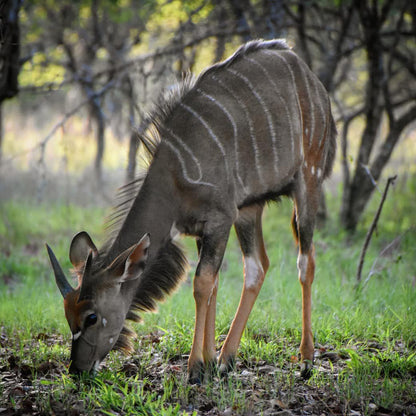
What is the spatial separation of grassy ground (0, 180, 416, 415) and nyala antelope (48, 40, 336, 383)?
0.19 metres

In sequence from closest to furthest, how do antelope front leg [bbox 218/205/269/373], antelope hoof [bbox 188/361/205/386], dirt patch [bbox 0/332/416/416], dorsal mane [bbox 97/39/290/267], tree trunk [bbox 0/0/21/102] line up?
dirt patch [bbox 0/332/416/416]
antelope hoof [bbox 188/361/205/386]
dorsal mane [bbox 97/39/290/267]
antelope front leg [bbox 218/205/269/373]
tree trunk [bbox 0/0/21/102]

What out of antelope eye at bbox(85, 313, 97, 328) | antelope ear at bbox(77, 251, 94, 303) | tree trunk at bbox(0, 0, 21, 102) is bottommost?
antelope eye at bbox(85, 313, 97, 328)

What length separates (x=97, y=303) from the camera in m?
3.14

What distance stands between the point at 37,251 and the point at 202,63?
15.0 ft

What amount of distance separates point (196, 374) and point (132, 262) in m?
0.76

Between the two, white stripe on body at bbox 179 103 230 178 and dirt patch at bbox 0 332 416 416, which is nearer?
dirt patch at bbox 0 332 416 416

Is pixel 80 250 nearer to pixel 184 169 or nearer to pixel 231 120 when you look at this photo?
pixel 184 169

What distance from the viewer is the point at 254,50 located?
3885 mm

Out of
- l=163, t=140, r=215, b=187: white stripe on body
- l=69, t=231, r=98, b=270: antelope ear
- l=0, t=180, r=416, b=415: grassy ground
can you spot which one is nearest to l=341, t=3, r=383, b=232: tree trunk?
l=0, t=180, r=416, b=415: grassy ground

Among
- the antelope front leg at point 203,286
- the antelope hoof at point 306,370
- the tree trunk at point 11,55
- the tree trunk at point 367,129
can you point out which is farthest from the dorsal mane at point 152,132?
the tree trunk at point 367,129

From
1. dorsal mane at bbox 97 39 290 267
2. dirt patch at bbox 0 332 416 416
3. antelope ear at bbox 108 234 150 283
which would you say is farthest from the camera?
dorsal mane at bbox 97 39 290 267

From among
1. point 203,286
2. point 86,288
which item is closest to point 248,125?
point 203,286

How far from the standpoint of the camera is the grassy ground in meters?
2.99

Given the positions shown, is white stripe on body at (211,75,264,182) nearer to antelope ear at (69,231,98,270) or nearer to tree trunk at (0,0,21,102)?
antelope ear at (69,231,98,270)
